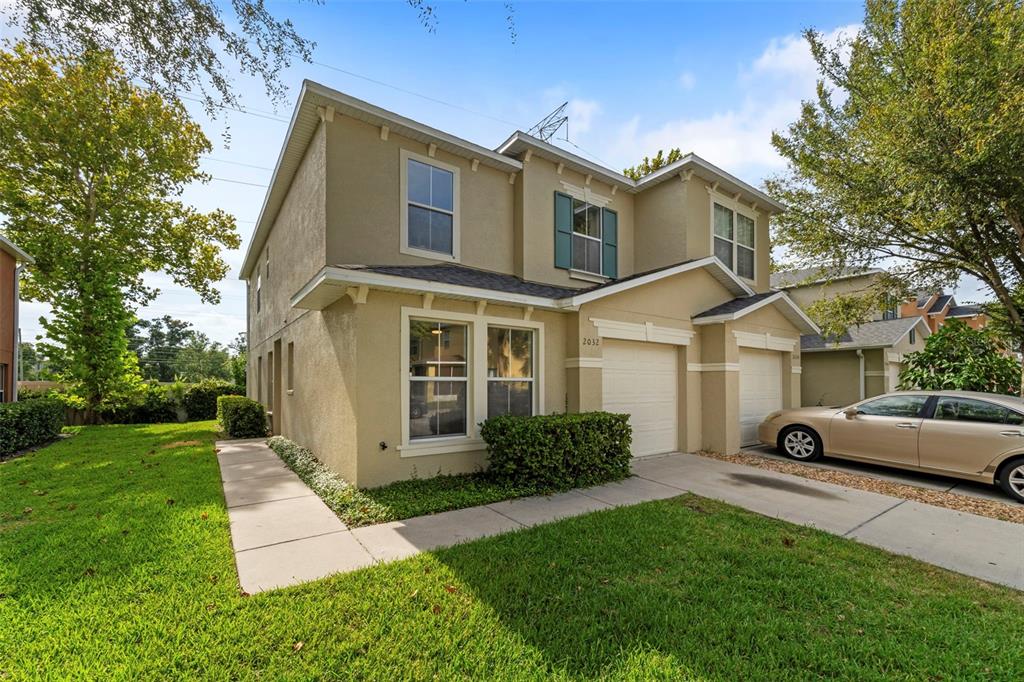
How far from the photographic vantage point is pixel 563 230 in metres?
9.62

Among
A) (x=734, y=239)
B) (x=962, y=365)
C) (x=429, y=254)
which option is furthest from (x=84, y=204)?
(x=962, y=365)

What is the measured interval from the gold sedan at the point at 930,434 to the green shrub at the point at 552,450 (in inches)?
173

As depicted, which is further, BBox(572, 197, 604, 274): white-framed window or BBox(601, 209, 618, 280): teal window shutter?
BBox(601, 209, 618, 280): teal window shutter

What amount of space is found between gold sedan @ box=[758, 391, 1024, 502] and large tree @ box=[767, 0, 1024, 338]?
3349 millimetres

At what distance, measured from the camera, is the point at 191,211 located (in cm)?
1875

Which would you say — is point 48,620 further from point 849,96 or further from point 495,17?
point 849,96

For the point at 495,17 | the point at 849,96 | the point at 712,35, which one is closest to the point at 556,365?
the point at 495,17

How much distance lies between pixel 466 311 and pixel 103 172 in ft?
55.1

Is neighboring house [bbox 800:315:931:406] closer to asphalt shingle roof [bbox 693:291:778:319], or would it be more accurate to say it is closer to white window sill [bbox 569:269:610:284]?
asphalt shingle roof [bbox 693:291:778:319]

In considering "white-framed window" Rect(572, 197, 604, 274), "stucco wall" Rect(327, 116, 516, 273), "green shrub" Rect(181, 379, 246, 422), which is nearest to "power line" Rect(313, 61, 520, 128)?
"stucco wall" Rect(327, 116, 516, 273)

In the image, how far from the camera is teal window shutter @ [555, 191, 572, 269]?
952 cm

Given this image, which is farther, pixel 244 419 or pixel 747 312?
pixel 244 419

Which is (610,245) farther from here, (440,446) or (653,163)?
(653,163)

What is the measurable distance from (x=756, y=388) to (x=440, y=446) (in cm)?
789
